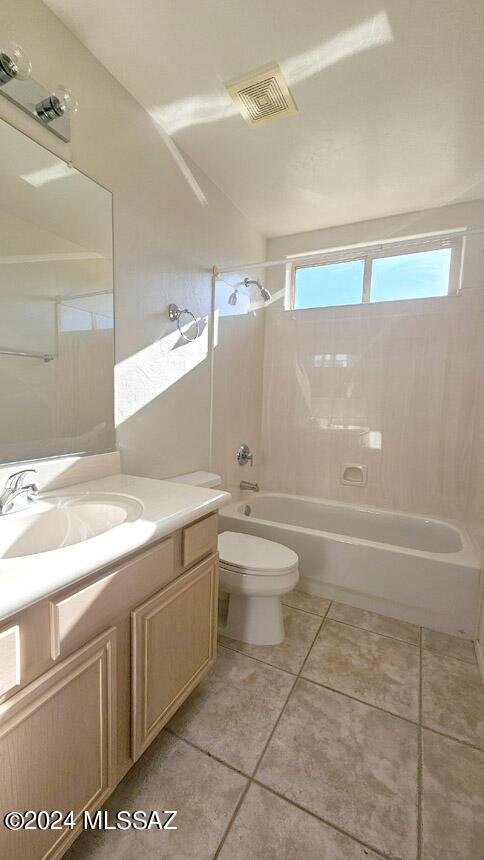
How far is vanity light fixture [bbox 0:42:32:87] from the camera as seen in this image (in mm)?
959

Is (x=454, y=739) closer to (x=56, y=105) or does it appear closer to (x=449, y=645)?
(x=449, y=645)

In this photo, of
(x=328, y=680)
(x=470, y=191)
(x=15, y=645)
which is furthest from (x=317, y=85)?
(x=328, y=680)

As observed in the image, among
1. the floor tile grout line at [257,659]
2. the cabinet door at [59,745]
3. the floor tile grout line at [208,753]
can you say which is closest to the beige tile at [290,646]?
the floor tile grout line at [257,659]

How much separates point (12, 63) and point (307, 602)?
2.49 meters

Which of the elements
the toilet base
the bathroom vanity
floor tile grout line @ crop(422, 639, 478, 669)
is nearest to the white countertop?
the bathroom vanity

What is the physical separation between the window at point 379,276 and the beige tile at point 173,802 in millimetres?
2534

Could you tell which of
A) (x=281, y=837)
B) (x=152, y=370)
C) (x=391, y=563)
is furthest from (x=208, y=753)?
(x=152, y=370)

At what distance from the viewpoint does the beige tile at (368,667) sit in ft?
4.49

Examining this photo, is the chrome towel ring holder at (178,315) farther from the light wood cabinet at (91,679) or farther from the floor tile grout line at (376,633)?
the floor tile grout line at (376,633)

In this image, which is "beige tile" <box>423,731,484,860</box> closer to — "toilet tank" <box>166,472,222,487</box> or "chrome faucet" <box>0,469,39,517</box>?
"toilet tank" <box>166,472,222,487</box>

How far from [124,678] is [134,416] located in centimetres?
101

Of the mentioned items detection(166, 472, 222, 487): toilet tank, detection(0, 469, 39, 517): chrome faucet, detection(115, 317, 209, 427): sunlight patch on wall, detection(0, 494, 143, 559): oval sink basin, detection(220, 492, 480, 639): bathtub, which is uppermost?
detection(115, 317, 209, 427): sunlight patch on wall

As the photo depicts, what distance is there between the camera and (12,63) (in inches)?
38.1

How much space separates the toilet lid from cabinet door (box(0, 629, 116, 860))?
82 centimetres
